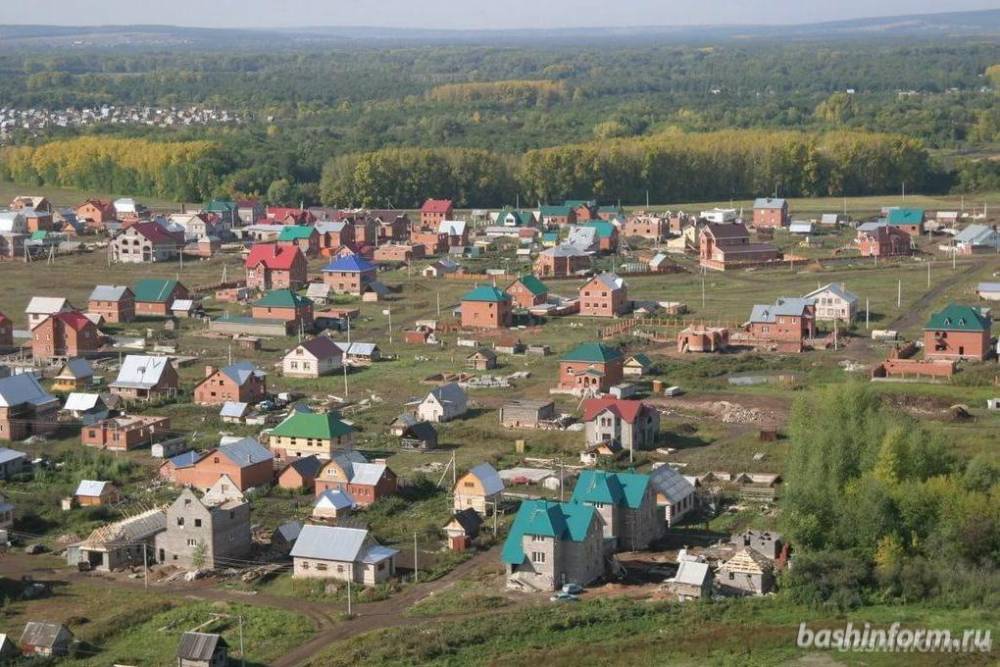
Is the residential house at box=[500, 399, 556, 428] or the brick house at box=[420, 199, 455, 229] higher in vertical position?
the residential house at box=[500, 399, 556, 428]

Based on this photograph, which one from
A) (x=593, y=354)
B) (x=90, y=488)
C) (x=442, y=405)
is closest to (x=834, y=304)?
(x=593, y=354)

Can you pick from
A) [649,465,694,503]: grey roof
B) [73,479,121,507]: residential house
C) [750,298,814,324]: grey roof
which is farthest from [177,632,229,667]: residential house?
[750,298,814,324]: grey roof

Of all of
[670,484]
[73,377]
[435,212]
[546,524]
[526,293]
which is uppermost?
[546,524]

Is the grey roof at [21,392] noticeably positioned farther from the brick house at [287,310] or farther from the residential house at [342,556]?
the residential house at [342,556]

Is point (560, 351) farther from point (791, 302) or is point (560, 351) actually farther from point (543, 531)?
point (543, 531)

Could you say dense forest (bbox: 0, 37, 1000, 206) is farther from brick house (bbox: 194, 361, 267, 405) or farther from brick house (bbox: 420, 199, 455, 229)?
brick house (bbox: 194, 361, 267, 405)

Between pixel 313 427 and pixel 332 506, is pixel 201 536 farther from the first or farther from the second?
pixel 313 427

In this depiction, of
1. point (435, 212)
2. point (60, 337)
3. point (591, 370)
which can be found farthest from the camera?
point (435, 212)

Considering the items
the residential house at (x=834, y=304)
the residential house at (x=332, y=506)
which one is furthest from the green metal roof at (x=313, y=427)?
the residential house at (x=834, y=304)
